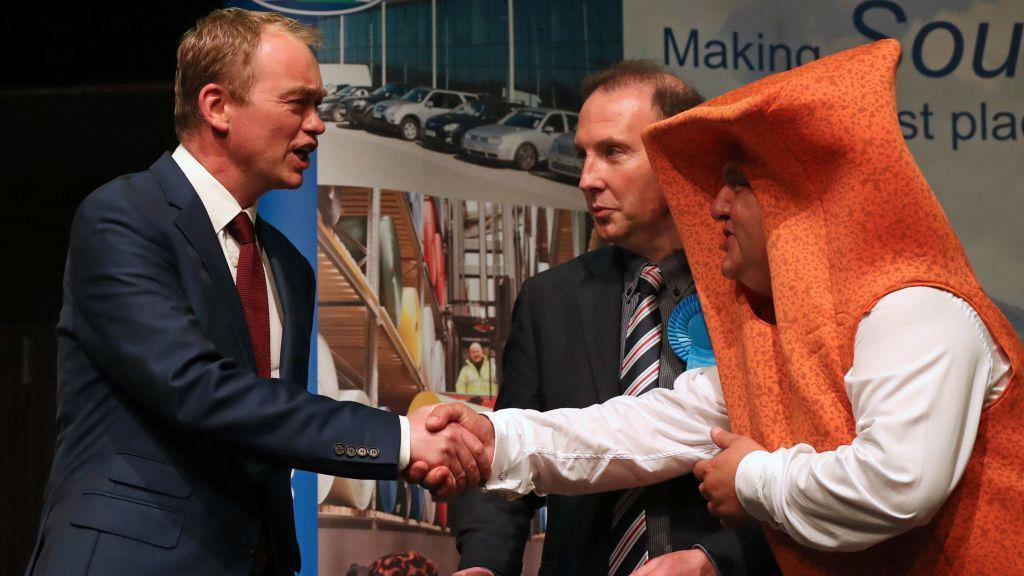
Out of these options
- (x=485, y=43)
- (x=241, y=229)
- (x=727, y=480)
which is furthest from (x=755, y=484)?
(x=485, y=43)

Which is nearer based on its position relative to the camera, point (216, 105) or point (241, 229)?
point (241, 229)

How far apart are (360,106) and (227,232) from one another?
116 centimetres

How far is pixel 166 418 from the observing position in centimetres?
200

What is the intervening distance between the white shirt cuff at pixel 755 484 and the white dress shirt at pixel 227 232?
623 millimetres

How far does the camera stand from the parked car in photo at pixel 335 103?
3322 millimetres

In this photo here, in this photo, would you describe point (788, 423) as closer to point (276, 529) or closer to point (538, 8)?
point (276, 529)

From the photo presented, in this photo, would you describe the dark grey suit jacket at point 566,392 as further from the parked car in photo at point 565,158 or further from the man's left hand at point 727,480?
the parked car in photo at point 565,158

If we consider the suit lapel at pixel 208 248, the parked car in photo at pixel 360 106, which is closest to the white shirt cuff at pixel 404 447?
the suit lapel at pixel 208 248

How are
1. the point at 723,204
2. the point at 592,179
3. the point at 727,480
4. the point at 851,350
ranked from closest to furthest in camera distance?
1. the point at 851,350
2. the point at 727,480
3. the point at 723,204
4. the point at 592,179

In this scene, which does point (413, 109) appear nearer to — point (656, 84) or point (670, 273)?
point (656, 84)

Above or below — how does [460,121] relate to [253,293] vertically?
above

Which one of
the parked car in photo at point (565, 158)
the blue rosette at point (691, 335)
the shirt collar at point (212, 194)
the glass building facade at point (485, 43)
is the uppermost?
the glass building facade at point (485, 43)

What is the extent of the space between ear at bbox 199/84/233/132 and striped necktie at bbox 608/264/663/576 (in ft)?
2.91

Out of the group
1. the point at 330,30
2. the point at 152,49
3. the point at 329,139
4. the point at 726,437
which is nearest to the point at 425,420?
the point at 726,437
